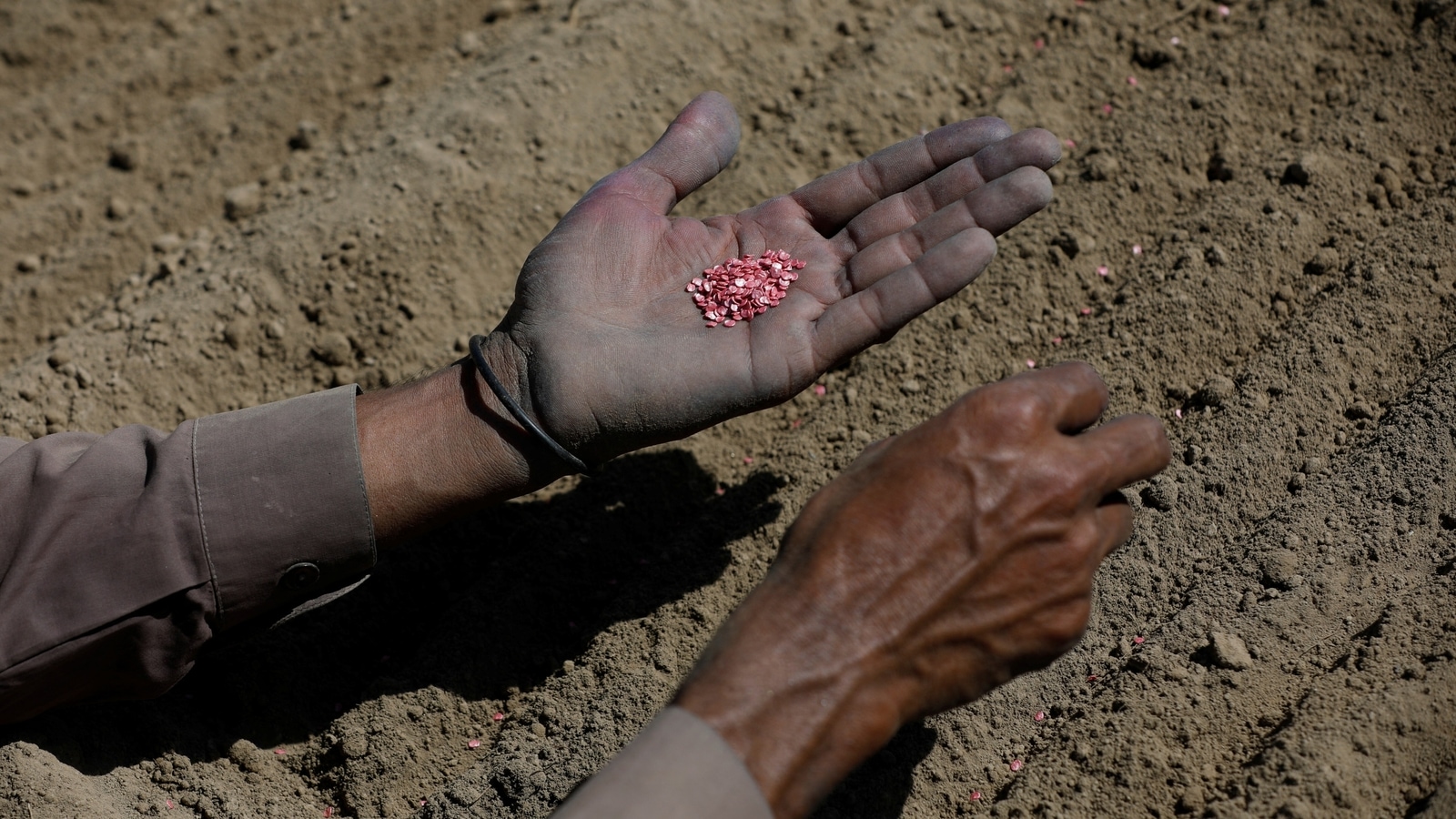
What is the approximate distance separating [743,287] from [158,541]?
1459 mm

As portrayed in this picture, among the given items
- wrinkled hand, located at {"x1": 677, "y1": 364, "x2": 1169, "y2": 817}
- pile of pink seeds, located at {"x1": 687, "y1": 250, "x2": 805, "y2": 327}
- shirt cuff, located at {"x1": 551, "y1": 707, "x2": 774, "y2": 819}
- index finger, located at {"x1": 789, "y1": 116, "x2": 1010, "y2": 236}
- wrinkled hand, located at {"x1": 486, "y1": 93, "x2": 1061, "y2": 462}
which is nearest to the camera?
shirt cuff, located at {"x1": 551, "y1": 707, "x2": 774, "y2": 819}

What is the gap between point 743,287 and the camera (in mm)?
2588

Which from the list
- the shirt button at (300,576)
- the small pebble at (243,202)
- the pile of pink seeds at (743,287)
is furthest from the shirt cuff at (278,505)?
the small pebble at (243,202)

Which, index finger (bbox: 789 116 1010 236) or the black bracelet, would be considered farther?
index finger (bbox: 789 116 1010 236)

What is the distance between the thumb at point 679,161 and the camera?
8.89ft

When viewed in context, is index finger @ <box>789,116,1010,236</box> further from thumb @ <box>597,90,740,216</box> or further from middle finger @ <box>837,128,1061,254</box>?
thumb @ <box>597,90,740,216</box>

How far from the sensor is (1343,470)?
251 centimetres

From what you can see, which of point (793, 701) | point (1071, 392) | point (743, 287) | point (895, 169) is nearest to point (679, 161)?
point (743, 287)

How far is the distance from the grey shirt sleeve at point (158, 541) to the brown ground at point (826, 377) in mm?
321

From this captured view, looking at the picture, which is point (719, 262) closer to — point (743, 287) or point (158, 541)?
point (743, 287)

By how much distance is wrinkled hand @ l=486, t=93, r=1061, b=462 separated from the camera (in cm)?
240

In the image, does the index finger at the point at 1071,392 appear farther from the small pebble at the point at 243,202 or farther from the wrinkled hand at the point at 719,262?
the small pebble at the point at 243,202

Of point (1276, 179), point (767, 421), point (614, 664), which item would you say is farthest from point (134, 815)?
point (1276, 179)

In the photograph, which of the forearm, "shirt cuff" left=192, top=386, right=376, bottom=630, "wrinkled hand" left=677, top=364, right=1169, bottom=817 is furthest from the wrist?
"shirt cuff" left=192, top=386, right=376, bottom=630
